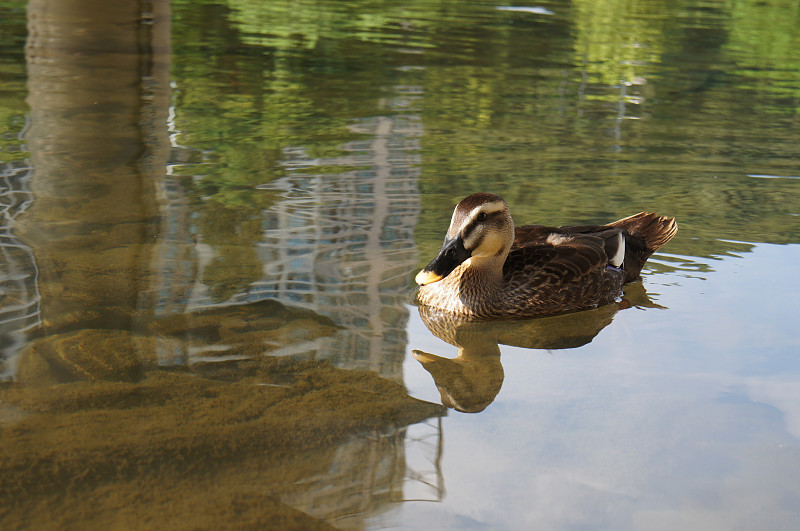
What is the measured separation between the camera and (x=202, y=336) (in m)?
5.38

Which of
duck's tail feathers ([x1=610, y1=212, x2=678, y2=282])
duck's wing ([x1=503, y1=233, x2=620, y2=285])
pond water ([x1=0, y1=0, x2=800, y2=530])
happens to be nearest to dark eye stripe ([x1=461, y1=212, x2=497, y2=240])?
duck's wing ([x1=503, y1=233, x2=620, y2=285])

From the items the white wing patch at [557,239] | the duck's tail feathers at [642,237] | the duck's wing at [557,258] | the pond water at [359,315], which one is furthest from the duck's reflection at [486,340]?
the white wing patch at [557,239]

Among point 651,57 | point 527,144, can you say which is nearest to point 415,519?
point 527,144

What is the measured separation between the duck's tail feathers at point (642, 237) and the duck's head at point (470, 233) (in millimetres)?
1100

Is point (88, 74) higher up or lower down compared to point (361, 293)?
higher up

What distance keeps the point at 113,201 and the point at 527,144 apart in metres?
4.42

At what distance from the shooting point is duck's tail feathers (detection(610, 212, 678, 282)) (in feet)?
22.0

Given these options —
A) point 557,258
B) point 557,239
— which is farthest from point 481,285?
point 557,239

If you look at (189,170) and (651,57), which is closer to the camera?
(189,170)

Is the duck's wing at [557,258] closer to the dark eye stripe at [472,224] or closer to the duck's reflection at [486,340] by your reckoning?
the duck's reflection at [486,340]

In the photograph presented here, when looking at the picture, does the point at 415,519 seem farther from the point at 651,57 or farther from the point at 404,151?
the point at 651,57

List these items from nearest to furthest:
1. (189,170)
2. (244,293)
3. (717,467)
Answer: (717,467) → (244,293) → (189,170)

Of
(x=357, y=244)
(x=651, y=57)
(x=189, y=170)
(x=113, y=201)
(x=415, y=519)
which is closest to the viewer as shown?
(x=415, y=519)

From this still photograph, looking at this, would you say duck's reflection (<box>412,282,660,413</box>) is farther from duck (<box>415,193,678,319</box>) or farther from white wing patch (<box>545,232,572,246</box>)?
white wing patch (<box>545,232,572,246</box>)
